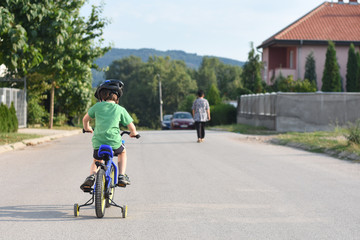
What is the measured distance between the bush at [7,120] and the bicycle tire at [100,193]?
16980mm

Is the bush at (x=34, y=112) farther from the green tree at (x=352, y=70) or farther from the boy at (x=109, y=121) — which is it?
the boy at (x=109, y=121)

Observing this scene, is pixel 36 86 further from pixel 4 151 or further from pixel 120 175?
pixel 120 175

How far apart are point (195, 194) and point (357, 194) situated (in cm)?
230

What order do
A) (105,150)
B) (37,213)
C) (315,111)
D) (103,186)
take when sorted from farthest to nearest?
1. (315,111)
2. (37,213)
3. (105,150)
4. (103,186)

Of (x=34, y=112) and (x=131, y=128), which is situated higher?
(x=34, y=112)

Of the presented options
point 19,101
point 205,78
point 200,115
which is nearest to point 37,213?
point 200,115

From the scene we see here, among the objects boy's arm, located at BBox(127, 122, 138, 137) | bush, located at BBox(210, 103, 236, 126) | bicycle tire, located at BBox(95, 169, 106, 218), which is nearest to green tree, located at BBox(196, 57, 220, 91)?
bush, located at BBox(210, 103, 236, 126)

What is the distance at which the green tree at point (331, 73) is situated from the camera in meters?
41.2

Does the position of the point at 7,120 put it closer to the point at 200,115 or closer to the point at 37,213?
the point at 200,115

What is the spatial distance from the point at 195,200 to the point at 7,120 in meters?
16.9

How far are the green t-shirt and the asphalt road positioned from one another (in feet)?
2.81

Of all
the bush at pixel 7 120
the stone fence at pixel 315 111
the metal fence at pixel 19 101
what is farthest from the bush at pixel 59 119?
the stone fence at pixel 315 111

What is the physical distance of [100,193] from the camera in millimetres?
5980

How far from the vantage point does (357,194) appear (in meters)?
8.00
